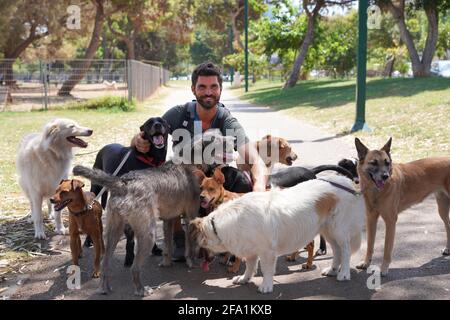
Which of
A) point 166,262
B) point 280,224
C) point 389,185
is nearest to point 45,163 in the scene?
point 166,262

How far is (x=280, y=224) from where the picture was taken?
442 cm

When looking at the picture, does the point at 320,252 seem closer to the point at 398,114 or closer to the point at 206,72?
the point at 206,72

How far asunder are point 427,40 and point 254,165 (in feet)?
72.0

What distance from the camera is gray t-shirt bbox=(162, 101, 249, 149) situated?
589 centimetres

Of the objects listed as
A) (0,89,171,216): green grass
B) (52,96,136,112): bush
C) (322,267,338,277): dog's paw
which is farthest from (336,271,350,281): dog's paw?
(52,96,136,112): bush

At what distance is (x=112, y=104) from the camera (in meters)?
24.5

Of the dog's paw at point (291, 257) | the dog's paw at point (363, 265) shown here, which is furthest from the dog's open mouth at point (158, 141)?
the dog's paw at point (363, 265)

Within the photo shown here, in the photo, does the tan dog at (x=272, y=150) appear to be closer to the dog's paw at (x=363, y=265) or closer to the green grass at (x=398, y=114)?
the dog's paw at (x=363, y=265)

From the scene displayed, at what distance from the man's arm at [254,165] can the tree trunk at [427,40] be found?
69.9ft

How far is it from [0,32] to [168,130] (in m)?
28.5

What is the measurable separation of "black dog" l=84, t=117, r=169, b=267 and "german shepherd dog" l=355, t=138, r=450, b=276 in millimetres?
2068

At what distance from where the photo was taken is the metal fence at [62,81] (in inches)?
1005

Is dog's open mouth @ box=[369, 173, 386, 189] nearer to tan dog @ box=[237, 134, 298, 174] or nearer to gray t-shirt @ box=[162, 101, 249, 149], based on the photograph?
gray t-shirt @ box=[162, 101, 249, 149]
